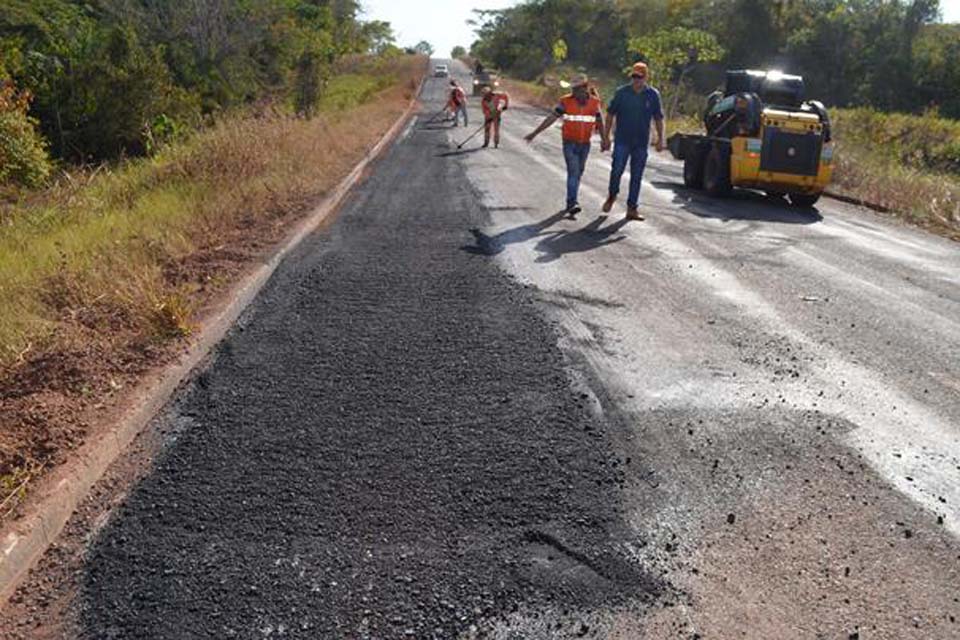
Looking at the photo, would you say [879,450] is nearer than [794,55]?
Yes

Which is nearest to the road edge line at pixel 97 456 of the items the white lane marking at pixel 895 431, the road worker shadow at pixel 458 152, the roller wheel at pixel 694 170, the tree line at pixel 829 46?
the white lane marking at pixel 895 431

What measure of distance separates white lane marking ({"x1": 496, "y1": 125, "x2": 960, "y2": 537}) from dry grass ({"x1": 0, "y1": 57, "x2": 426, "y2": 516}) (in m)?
3.76

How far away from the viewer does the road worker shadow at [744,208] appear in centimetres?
974

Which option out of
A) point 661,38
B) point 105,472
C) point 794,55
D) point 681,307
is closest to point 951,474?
point 681,307

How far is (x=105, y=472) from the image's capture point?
323 cm

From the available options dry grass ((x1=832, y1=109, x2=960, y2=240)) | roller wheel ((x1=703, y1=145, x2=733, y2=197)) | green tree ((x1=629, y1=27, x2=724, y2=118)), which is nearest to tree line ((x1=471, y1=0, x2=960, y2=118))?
green tree ((x1=629, y1=27, x2=724, y2=118))

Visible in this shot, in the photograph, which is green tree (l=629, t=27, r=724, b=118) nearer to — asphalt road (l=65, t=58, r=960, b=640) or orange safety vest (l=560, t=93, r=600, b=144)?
orange safety vest (l=560, t=93, r=600, b=144)

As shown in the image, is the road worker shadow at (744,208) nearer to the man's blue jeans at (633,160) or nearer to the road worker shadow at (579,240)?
the man's blue jeans at (633,160)

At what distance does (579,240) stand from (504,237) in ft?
2.71

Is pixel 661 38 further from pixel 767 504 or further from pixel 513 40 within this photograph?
pixel 513 40

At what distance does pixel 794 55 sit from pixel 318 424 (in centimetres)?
5110

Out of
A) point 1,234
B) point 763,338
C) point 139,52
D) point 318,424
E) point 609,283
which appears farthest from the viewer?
point 139,52

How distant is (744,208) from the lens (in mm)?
10469

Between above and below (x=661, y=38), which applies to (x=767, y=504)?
below
